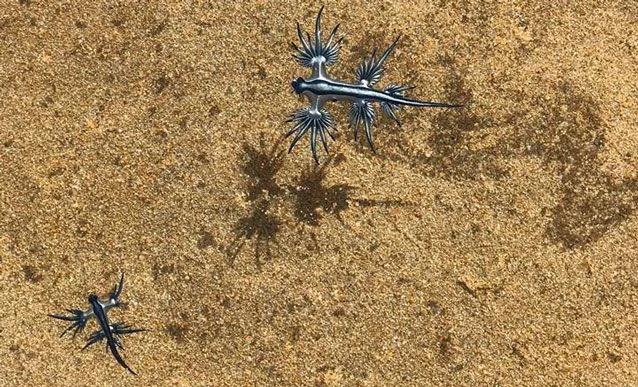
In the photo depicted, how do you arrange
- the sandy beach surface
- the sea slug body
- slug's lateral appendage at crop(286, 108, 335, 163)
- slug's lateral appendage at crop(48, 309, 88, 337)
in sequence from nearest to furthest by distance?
the sea slug body
slug's lateral appendage at crop(286, 108, 335, 163)
slug's lateral appendage at crop(48, 309, 88, 337)
the sandy beach surface

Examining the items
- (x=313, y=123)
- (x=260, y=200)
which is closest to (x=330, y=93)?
(x=313, y=123)

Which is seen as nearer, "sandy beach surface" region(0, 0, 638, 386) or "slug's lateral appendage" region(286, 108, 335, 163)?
"slug's lateral appendage" region(286, 108, 335, 163)

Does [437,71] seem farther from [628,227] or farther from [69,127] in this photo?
[69,127]

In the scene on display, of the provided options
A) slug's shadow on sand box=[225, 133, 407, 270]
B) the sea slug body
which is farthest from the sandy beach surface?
the sea slug body

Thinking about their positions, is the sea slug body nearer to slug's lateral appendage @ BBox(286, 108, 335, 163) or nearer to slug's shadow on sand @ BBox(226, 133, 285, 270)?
slug's lateral appendage @ BBox(286, 108, 335, 163)

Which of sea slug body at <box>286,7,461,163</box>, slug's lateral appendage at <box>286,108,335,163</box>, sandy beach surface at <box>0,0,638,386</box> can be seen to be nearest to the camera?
sea slug body at <box>286,7,461,163</box>

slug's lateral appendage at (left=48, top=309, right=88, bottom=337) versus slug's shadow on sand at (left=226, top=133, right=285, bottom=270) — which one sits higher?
slug's shadow on sand at (left=226, top=133, right=285, bottom=270)

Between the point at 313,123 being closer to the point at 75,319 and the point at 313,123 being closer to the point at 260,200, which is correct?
the point at 260,200

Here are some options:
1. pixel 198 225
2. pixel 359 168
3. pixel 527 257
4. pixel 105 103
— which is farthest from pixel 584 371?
pixel 105 103
